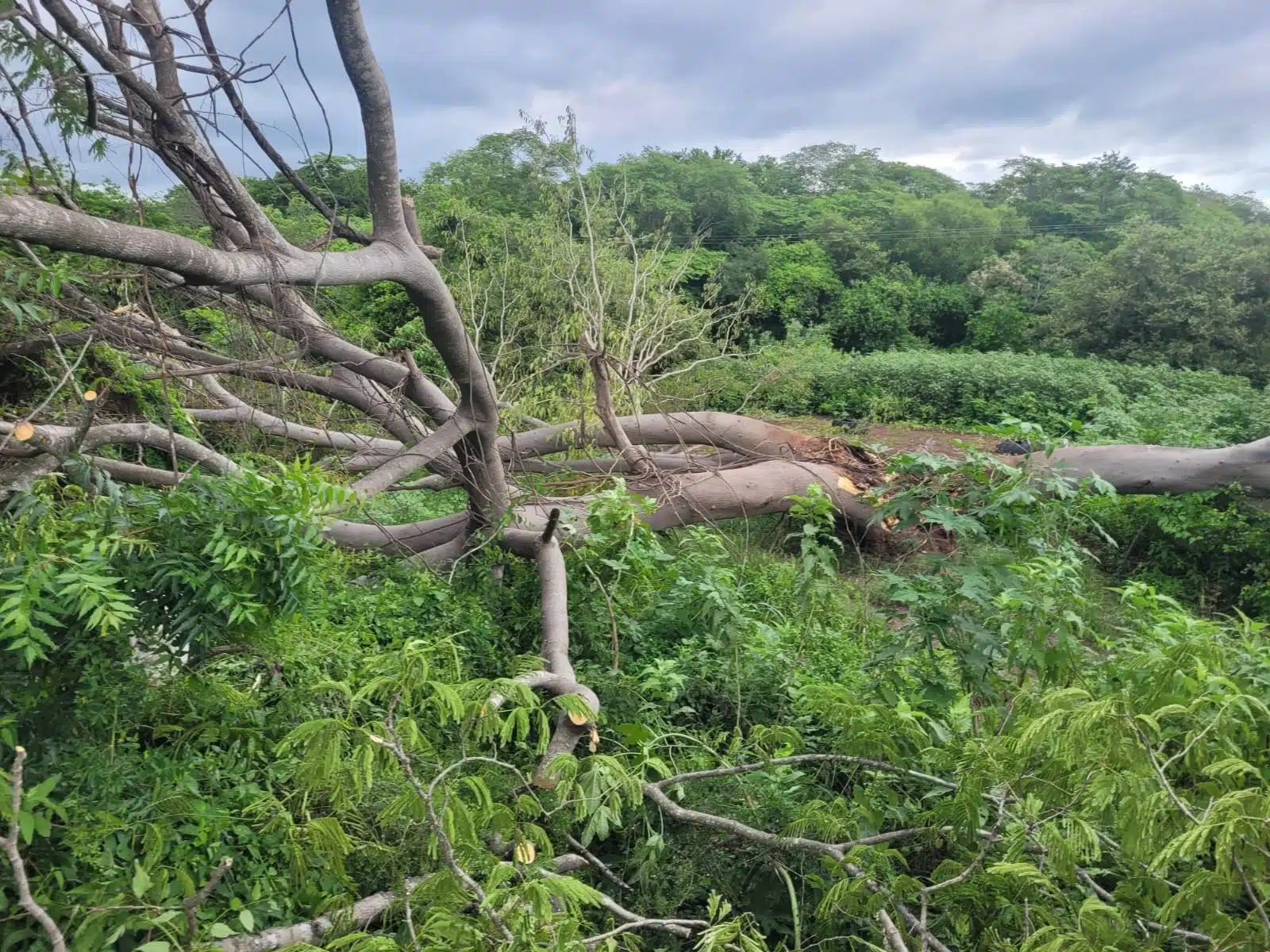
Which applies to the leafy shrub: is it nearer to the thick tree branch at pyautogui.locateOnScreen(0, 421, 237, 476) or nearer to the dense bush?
the dense bush

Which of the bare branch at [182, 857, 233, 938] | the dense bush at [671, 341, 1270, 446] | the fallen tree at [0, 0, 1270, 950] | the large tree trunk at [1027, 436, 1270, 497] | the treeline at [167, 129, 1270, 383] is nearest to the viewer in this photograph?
the bare branch at [182, 857, 233, 938]

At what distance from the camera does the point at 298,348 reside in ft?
10.8

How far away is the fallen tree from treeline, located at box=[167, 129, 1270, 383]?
116 inches

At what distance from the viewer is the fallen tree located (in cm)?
229

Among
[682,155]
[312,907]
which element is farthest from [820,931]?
[682,155]

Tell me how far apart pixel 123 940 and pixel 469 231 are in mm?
11993

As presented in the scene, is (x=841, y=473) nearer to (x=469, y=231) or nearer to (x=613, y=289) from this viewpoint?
(x=613, y=289)

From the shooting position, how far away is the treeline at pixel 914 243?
16.1m

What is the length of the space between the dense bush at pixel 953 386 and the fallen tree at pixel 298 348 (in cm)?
730

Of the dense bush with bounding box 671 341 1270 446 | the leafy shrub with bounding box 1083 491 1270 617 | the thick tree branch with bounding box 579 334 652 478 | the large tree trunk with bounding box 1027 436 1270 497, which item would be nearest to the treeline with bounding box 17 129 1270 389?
the dense bush with bounding box 671 341 1270 446

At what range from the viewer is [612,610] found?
3.80 meters

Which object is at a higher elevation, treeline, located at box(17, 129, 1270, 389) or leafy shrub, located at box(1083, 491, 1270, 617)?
treeline, located at box(17, 129, 1270, 389)

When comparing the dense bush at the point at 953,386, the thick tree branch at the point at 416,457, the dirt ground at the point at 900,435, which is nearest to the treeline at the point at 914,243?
the dense bush at the point at 953,386

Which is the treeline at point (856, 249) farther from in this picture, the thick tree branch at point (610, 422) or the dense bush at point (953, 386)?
the thick tree branch at point (610, 422)
